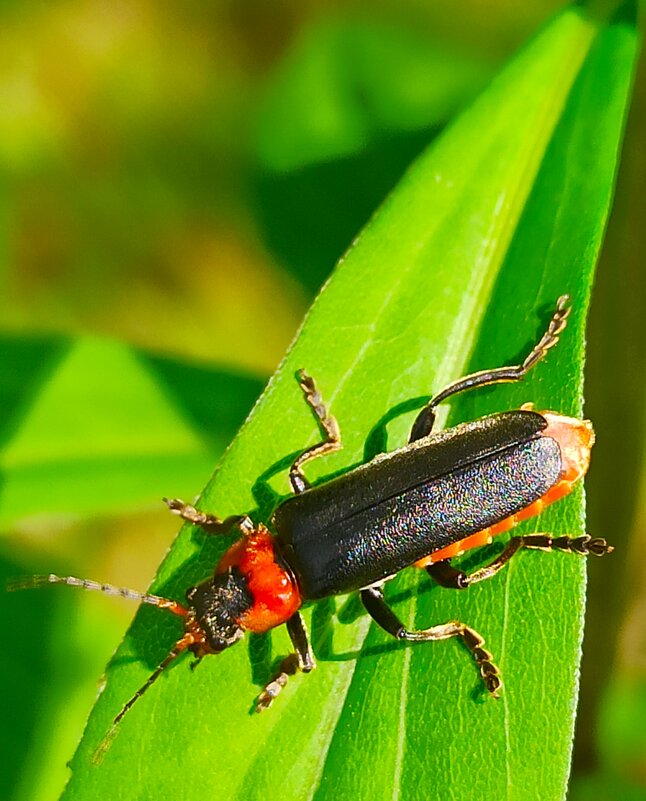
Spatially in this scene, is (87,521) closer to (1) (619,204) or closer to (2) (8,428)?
(2) (8,428)

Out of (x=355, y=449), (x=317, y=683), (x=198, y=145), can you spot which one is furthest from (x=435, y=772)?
(x=198, y=145)

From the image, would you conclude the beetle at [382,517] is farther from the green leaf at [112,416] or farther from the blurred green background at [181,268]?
the green leaf at [112,416]

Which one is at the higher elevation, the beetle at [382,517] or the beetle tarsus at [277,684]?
the beetle at [382,517]

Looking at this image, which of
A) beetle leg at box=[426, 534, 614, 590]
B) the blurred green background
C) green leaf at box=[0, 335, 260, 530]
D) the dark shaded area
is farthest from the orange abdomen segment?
the dark shaded area

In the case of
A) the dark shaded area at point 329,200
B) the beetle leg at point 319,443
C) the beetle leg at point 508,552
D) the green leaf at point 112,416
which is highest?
the dark shaded area at point 329,200

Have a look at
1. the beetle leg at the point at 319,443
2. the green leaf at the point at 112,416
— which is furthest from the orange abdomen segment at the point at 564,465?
the green leaf at the point at 112,416

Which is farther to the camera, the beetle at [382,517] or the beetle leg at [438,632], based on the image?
the beetle at [382,517]

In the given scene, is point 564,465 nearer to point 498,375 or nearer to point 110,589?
point 498,375
